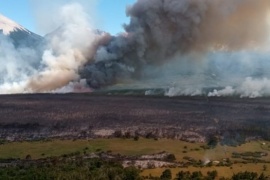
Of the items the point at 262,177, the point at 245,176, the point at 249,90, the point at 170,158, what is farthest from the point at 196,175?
the point at 249,90

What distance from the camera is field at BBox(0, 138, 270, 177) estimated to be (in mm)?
63312

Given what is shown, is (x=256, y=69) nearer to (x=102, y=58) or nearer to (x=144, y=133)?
(x=102, y=58)

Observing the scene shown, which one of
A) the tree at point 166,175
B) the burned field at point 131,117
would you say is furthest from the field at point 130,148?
the tree at point 166,175

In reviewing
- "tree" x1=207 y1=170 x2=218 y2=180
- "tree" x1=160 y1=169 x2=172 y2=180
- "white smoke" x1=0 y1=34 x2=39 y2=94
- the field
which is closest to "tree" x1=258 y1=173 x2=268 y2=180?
the field

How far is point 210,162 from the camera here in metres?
58.9

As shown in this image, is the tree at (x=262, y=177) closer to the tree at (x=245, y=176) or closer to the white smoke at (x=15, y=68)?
the tree at (x=245, y=176)

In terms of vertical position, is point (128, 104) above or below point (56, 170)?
above

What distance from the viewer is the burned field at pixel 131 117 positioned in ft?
251

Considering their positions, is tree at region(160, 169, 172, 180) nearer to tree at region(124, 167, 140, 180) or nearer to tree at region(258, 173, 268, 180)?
tree at region(124, 167, 140, 180)

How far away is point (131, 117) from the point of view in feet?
294

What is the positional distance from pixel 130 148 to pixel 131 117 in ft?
74.6

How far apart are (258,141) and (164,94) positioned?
51.9 m

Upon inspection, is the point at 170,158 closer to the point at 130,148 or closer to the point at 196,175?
the point at 130,148

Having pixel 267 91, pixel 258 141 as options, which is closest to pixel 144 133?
pixel 258 141
